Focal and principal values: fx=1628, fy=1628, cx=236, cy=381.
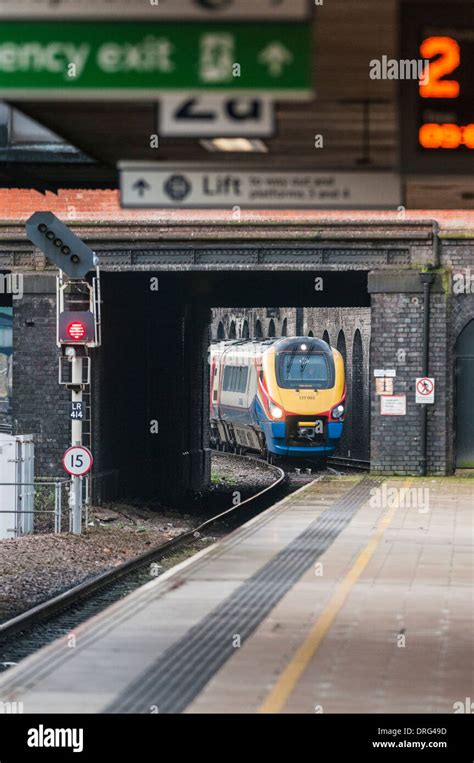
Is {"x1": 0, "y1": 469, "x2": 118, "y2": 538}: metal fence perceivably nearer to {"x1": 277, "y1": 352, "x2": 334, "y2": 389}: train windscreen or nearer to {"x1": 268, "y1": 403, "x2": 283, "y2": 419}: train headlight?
{"x1": 268, "y1": 403, "x2": 283, "y2": 419}: train headlight

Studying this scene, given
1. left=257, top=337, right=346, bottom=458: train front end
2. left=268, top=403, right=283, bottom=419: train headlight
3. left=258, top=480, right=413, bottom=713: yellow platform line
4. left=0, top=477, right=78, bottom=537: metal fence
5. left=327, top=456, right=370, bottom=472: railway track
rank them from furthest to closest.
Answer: left=327, top=456, right=370, bottom=472: railway track, left=268, top=403, right=283, bottom=419: train headlight, left=257, top=337, right=346, bottom=458: train front end, left=0, top=477, right=78, bottom=537: metal fence, left=258, top=480, right=413, bottom=713: yellow platform line

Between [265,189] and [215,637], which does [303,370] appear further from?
[265,189]

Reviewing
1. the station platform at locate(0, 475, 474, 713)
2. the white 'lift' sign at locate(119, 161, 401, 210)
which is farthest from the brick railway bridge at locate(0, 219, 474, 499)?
the white 'lift' sign at locate(119, 161, 401, 210)

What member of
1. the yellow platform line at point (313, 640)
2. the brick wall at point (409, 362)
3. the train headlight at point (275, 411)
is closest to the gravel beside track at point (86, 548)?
the yellow platform line at point (313, 640)

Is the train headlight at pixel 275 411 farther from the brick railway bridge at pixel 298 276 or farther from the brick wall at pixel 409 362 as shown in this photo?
the brick wall at pixel 409 362

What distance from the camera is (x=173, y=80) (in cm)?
963

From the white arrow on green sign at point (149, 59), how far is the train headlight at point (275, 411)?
3108 cm

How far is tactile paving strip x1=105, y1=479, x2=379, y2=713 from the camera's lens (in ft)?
33.0

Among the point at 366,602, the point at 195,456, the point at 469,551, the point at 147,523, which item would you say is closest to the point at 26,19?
the point at 366,602

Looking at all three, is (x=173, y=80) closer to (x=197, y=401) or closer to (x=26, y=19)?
(x=26, y=19)

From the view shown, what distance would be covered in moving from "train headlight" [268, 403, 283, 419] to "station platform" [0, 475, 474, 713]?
20347mm

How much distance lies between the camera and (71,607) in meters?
17.6

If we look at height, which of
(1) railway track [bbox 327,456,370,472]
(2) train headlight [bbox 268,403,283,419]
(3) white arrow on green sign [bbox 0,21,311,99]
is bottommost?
(1) railway track [bbox 327,456,370,472]

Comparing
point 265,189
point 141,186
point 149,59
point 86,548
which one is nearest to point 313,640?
point 265,189
